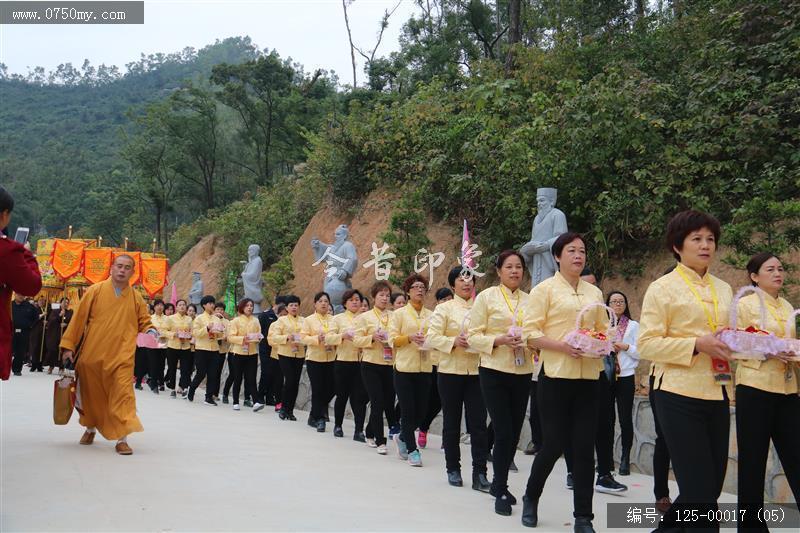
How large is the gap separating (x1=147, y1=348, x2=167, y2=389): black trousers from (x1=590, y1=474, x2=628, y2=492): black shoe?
11.4m

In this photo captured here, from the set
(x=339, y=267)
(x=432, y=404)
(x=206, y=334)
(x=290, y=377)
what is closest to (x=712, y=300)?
(x=432, y=404)

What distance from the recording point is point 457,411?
6938 mm

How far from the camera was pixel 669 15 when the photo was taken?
18750mm

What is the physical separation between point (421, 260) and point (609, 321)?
1143 cm

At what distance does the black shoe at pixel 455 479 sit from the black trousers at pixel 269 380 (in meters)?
6.69

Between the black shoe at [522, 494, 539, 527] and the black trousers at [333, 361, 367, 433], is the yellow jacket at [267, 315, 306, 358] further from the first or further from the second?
the black shoe at [522, 494, 539, 527]

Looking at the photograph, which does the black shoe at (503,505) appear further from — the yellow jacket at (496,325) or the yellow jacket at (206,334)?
the yellow jacket at (206,334)

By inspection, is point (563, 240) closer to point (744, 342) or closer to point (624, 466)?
point (744, 342)

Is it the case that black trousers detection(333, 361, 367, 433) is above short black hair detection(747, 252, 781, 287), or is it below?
below

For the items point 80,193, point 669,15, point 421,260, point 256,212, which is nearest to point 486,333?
point 421,260

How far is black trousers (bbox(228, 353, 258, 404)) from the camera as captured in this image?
1355 centimetres

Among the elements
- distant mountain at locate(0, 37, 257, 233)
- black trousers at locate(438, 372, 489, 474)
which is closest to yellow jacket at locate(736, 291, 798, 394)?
black trousers at locate(438, 372, 489, 474)

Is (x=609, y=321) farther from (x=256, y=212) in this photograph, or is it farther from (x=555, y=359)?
(x=256, y=212)

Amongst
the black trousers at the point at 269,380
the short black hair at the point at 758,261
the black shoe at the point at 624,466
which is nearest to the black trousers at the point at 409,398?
the black shoe at the point at 624,466
